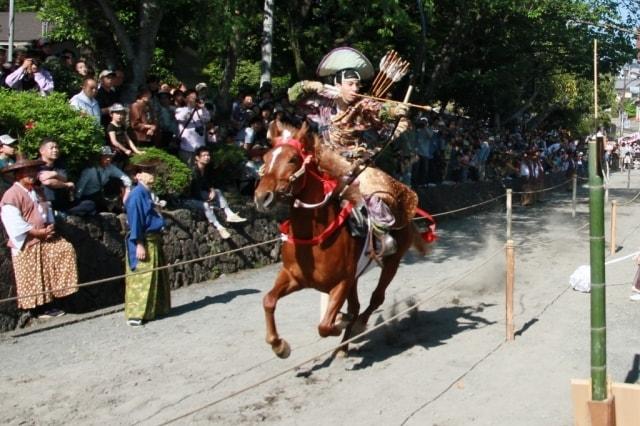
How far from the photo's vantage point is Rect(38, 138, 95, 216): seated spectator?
9.52 meters

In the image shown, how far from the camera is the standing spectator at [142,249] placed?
9.38 meters

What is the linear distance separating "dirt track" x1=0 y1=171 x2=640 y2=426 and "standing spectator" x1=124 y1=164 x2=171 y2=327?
219 mm

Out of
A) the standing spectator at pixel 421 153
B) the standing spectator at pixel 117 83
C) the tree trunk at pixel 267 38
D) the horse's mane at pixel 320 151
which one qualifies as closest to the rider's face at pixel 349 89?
the horse's mane at pixel 320 151

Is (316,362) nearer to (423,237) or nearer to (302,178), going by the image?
(302,178)

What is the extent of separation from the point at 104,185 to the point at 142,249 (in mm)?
1904

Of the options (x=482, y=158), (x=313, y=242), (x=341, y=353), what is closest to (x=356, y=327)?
(x=341, y=353)

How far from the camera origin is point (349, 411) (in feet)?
20.7

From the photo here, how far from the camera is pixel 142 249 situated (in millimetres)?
9438

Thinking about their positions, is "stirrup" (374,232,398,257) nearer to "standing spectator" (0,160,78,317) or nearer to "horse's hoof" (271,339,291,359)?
"horse's hoof" (271,339,291,359)

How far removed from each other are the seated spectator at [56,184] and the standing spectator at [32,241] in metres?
0.32

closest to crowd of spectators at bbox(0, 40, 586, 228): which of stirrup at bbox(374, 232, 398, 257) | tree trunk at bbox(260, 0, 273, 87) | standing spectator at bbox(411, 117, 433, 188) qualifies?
tree trunk at bbox(260, 0, 273, 87)

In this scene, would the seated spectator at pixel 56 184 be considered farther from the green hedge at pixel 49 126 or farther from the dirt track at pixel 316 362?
the dirt track at pixel 316 362

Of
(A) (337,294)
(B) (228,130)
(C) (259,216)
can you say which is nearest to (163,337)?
(A) (337,294)

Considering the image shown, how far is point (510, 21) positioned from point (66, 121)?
1749 centimetres
